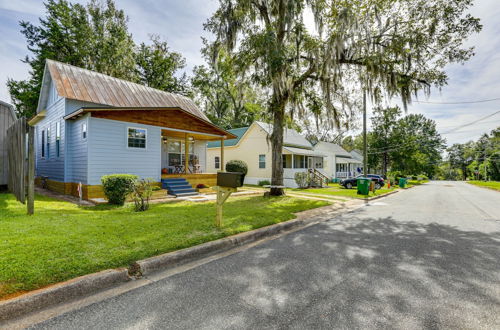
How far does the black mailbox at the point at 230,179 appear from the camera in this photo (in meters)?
4.96

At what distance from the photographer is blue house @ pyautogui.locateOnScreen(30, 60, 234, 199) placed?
32.3ft

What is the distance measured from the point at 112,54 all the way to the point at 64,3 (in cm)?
660

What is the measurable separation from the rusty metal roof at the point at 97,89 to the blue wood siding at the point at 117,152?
8.85 ft

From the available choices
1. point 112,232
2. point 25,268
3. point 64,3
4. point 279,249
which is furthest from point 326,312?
point 64,3

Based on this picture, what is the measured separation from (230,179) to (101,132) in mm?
7830

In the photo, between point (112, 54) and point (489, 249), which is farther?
point (112, 54)

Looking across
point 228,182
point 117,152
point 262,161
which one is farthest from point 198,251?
point 262,161

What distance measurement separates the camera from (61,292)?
2674mm

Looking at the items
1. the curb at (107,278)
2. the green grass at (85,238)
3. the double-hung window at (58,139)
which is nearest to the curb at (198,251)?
the curb at (107,278)

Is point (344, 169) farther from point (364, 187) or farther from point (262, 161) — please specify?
point (364, 187)

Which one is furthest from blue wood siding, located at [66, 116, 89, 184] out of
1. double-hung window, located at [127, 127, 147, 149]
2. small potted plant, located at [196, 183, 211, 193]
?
small potted plant, located at [196, 183, 211, 193]

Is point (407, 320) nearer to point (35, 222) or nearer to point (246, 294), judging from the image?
point (246, 294)

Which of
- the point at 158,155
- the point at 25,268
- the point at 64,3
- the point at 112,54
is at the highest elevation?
the point at 64,3

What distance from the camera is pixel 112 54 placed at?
2419 cm
